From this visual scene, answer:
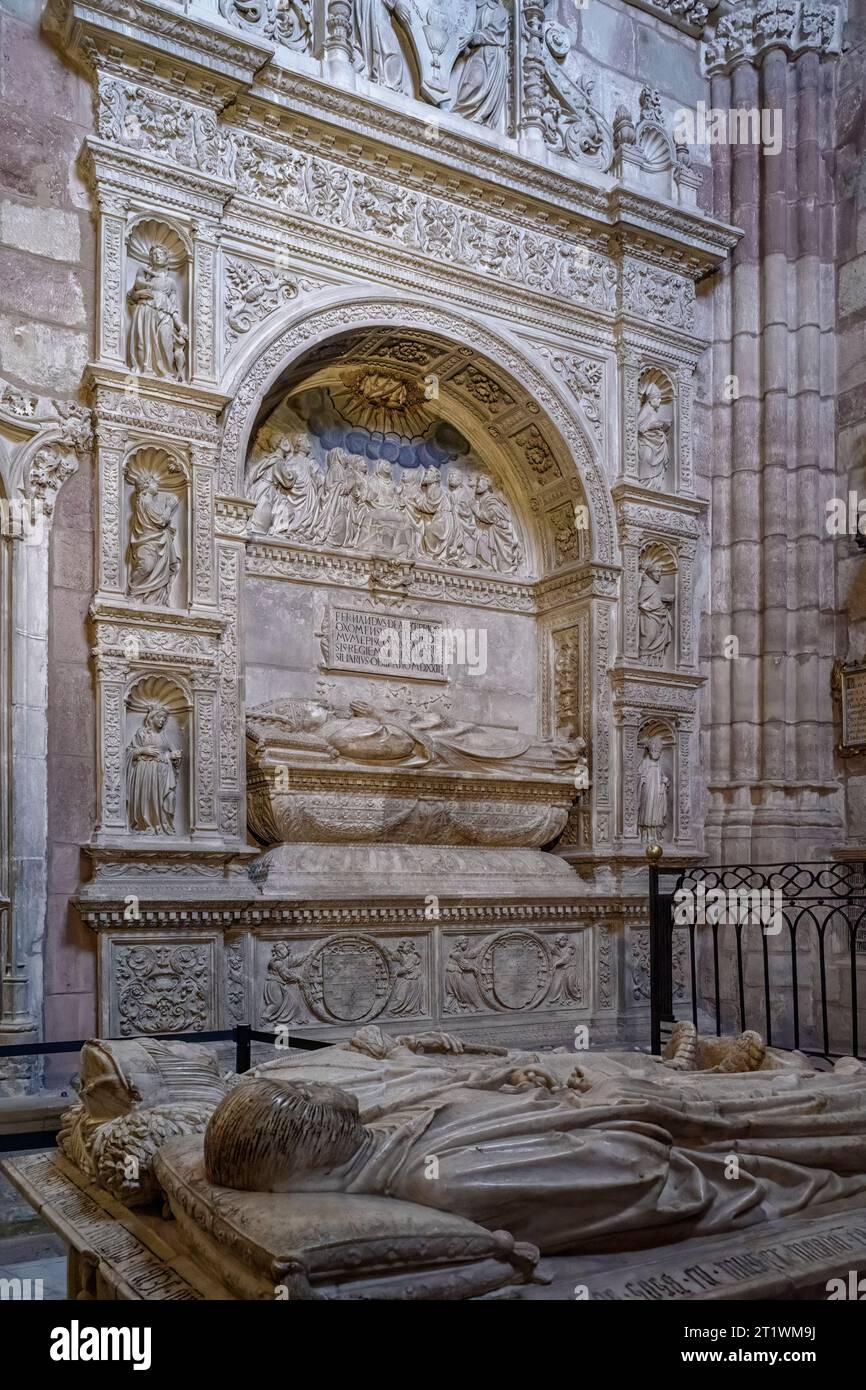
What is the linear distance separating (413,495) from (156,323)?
238 centimetres

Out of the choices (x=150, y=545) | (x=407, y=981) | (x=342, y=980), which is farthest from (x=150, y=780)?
(x=407, y=981)

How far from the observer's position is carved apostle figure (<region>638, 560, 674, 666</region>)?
8578mm

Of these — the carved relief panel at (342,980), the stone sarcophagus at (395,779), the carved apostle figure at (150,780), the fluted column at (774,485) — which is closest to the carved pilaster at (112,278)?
the carved apostle figure at (150,780)

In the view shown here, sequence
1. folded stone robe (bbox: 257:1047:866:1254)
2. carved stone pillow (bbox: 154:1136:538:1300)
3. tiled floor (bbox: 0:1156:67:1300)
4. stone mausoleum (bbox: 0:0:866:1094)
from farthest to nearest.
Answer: stone mausoleum (bbox: 0:0:866:1094), tiled floor (bbox: 0:1156:67:1300), folded stone robe (bbox: 257:1047:866:1254), carved stone pillow (bbox: 154:1136:538:1300)

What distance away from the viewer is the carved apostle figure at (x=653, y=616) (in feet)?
28.1

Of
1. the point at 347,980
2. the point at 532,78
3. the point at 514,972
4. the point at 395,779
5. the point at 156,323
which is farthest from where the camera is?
the point at 532,78

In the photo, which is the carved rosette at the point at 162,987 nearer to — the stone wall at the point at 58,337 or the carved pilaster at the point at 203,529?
the stone wall at the point at 58,337

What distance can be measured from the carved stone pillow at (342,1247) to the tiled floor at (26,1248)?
1869mm

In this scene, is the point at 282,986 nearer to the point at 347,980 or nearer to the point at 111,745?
the point at 347,980

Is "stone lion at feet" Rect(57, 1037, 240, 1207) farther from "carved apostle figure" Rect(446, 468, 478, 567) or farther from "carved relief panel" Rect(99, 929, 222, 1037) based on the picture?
"carved apostle figure" Rect(446, 468, 478, 567)

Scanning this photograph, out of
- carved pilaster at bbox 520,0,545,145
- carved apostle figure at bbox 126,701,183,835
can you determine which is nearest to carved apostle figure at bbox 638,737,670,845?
carved apostle figure at bbox 126,701,183,835

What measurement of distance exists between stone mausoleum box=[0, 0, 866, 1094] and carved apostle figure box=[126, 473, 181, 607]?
0.07 ft

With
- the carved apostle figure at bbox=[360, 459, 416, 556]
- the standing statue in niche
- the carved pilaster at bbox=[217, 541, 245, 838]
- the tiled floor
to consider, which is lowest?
the tiled floor

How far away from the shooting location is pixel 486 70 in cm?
837
